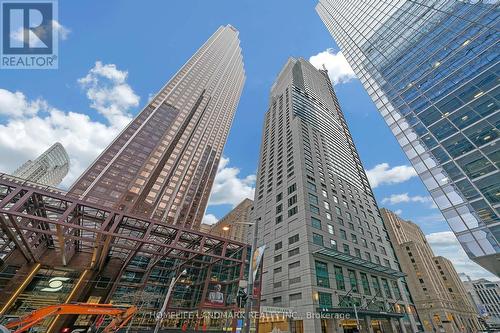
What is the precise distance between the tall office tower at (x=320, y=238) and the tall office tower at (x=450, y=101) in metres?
17.6

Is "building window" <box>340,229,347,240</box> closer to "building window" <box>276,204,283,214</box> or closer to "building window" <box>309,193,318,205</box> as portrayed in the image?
"building window" <box>309,193,318,205</box>

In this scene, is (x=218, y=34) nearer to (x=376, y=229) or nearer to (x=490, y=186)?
(x=376, y=229)

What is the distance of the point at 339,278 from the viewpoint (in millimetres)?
36438

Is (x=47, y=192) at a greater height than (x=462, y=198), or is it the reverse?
(x=462, y=198)

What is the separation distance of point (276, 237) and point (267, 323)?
14390 millimetres

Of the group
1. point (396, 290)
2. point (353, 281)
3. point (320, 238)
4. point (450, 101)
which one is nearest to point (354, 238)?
point (353, 281)

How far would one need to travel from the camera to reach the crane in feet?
39.1

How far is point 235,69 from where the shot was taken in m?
198

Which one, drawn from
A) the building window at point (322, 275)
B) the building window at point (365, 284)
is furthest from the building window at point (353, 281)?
the building window at point (322, 275)

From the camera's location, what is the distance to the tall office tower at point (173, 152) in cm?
7756

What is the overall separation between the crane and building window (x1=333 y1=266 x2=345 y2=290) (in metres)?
30.8

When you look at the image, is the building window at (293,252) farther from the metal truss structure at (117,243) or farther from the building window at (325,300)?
the metal truss structure at (117,243)

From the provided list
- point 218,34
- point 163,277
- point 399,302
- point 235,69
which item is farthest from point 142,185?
point 218,34

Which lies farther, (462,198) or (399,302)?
(399,302)
